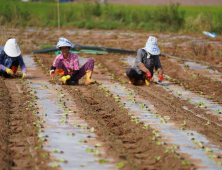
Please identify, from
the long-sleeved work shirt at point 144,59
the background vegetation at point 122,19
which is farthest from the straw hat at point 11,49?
the background vegetation at point 122,19

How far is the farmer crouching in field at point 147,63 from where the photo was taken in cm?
754

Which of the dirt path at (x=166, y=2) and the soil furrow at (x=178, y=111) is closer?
the soil furrow at (x=178, y=111)

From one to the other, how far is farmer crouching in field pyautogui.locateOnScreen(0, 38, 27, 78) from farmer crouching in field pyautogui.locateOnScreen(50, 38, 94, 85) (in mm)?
924

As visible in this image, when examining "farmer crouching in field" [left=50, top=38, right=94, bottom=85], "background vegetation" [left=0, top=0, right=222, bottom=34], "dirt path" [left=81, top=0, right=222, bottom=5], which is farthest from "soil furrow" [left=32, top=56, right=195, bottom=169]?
"dirt path" [left=81, top=0, right=222, bottom=5]

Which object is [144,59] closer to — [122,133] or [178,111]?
[178,111]

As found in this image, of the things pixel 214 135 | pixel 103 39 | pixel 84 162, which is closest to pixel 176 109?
pixel 214 135

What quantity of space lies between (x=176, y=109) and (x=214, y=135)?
52.2 inches

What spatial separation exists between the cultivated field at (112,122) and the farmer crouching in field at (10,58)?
0.79ft

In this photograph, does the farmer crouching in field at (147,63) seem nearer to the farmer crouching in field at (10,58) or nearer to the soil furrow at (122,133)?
the soil furrow at (122,133)

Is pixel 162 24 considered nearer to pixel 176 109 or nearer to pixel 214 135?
pixel 176 109

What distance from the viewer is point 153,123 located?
17.1 ft

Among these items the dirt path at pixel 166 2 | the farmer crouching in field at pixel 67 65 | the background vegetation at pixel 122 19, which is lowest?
the farmer crouching in field at pixel 67 65

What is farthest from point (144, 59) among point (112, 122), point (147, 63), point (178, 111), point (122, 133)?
point (122, 133)

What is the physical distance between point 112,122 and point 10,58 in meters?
3.76
